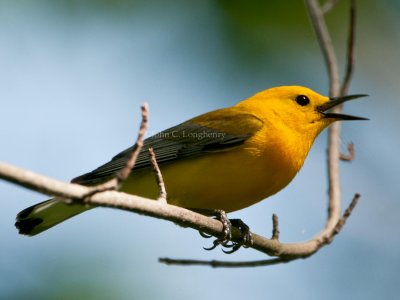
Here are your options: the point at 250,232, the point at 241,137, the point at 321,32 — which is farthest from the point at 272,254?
the point at 321,32

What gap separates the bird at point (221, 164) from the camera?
5684 millimetres

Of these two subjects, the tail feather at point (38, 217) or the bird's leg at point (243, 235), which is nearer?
the bird's leg at point (243, 235)

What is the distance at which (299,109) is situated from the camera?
6684 mm

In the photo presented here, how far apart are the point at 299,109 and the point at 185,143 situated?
1.24m

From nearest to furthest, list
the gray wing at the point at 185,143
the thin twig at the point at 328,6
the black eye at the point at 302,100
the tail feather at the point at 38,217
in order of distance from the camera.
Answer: the tail feather at the point at 38,217
the gray wing at the point at 185,143
the black eye at the point at 302,100
the thin twig at the point at 328,6

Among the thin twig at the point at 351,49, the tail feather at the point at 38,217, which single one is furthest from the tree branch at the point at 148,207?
the thin twig at the point at 351,49

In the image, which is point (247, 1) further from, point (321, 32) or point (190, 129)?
point (190, 129)

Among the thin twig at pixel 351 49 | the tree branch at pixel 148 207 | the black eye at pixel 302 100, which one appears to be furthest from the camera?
the black eye at pixel 302 100

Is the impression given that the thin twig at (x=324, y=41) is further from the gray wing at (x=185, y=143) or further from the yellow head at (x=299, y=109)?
the gray wing at (x=185, y=143)

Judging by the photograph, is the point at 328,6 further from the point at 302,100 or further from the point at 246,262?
the point at 246,262

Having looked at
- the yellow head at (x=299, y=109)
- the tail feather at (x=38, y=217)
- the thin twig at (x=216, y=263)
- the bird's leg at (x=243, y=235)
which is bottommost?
the thin twig at (x=216, y=263)

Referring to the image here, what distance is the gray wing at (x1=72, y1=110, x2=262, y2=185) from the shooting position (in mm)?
5836

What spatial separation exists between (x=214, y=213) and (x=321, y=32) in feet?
7.15

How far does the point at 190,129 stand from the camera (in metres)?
6.66
